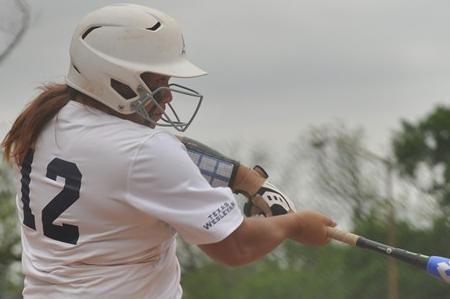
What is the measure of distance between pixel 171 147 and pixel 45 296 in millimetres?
809

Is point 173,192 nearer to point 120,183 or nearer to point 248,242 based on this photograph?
point 120,183

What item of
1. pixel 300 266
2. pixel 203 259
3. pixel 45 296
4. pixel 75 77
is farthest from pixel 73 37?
pixel 203 259

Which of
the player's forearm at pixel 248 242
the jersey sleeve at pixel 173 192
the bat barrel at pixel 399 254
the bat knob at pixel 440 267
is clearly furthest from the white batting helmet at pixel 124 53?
the bat knob at pixel 440 267

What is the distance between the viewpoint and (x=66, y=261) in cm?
493

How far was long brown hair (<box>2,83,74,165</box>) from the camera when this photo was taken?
16.5 ft

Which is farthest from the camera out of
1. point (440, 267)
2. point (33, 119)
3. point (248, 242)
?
point (440, 267)

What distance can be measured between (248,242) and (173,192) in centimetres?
37

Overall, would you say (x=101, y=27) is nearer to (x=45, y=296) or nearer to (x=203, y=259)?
(x=45, y=296)

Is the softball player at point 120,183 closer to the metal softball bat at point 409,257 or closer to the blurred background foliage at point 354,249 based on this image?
the metal softball bat at point 409,257

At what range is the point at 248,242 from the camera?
487 cm

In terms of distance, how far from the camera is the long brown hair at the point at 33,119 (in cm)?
503

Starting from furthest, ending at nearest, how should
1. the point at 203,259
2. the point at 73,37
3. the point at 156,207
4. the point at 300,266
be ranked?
the point at 203,259
the point at 300,266
the point at 73,37
the point at 156,207

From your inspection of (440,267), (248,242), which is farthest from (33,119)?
(440,267)

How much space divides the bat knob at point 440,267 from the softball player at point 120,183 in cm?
55
